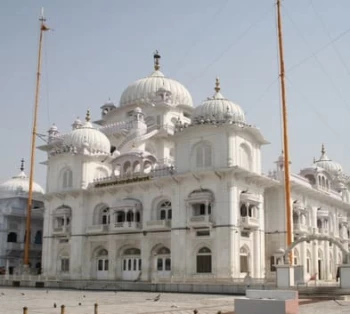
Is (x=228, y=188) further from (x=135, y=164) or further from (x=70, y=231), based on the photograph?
(x=70, y=231)

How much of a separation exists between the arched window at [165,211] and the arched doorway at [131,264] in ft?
11.3

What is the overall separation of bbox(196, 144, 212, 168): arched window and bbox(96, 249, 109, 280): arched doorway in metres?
11.8

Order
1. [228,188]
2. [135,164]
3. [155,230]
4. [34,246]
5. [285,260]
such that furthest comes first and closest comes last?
[34,246]
[135,164]
[155,230]
[228,188]
[285,260]

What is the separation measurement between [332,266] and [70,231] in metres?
24.6

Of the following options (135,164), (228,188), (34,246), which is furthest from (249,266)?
(34,246)

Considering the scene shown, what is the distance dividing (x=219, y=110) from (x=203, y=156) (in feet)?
11.6

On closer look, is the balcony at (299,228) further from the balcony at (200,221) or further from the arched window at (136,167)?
the arched window at (136,167)

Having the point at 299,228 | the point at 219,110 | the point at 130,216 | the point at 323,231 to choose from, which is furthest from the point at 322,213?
the point at 130,216

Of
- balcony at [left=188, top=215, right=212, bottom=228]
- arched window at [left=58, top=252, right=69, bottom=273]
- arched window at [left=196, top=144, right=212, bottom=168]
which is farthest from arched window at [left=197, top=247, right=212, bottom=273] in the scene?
arched window at [left=58, top=252, right=69, bottom=273]

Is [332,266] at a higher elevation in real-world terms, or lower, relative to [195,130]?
lower

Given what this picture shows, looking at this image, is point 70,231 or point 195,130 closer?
point 195,130

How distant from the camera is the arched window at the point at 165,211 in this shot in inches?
1614

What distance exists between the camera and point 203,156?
38.8 metres

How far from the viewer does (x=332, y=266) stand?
165ft
